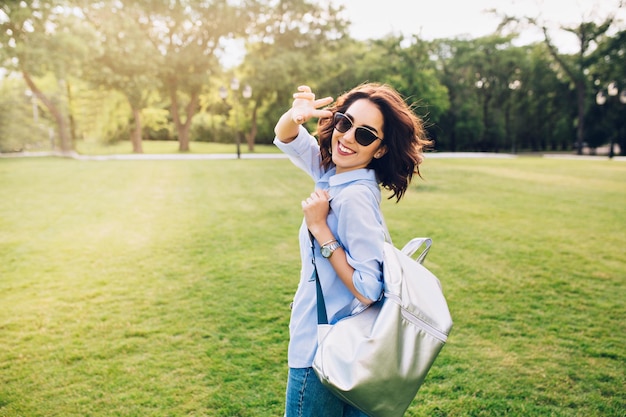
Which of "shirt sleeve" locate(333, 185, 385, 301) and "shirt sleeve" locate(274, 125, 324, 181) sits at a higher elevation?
"shirt sleeve" locate(274, 125, 324, 181)

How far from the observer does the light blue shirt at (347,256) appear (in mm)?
1425

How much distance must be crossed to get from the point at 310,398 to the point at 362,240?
24.7 inches

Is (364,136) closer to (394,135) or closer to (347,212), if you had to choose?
(394,135)

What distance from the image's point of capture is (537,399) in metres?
3.08

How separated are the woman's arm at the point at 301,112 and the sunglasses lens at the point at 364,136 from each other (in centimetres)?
19

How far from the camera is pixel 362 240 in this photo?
142cm

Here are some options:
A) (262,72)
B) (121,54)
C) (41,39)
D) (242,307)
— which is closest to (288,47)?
(262,72)

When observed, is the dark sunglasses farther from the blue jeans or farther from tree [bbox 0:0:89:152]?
tree [bbox 0:0:89:152]

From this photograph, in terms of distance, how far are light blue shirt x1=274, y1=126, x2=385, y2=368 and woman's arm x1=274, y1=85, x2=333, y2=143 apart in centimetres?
27

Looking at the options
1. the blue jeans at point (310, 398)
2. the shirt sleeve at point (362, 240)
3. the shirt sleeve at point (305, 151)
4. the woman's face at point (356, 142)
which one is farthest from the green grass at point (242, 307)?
the woman's face at point (356, 142)

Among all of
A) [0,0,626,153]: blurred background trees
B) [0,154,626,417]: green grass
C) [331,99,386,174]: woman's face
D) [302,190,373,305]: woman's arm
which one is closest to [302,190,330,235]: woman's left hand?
[302,190,373,305]: woman's arm

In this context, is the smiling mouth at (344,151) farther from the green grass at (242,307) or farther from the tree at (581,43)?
the tree at (581,43)

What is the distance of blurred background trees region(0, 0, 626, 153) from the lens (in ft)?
93.8

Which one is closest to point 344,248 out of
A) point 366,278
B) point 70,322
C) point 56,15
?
point 366,278
